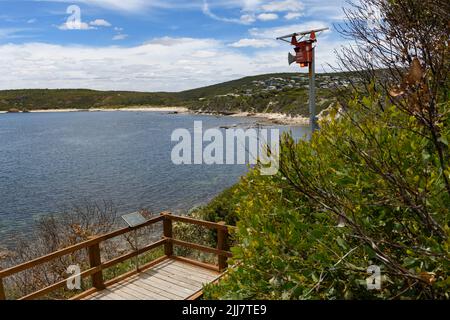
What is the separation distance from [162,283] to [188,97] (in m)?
152

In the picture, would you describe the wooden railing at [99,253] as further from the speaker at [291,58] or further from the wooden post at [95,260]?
the speaker at [291,58]

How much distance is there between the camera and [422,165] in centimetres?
245

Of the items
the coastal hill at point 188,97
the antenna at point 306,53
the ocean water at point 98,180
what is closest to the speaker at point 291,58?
the antenna at point 306,53

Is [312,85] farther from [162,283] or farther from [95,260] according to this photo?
[95,260]

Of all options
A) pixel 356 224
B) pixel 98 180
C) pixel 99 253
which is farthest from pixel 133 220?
pixel 98 180

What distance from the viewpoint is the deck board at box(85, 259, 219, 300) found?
6293 millimetres

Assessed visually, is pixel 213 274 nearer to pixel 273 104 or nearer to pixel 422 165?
pixel 422 165

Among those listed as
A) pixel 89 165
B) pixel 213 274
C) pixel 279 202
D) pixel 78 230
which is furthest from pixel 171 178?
pixel 279 202

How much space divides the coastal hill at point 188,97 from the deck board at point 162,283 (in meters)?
84.5

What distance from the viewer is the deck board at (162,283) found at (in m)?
6.29

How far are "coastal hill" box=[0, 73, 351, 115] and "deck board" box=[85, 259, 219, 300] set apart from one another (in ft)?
277

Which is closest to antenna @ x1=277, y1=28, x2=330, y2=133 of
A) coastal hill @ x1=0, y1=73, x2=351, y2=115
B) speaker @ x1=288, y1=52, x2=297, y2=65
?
speaker @ x1=288, y1=52, x2=297, y2=65

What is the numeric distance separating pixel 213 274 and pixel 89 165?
29034 mm

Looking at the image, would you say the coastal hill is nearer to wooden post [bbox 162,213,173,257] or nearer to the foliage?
wooden post [bbox 162,213,173,257]
